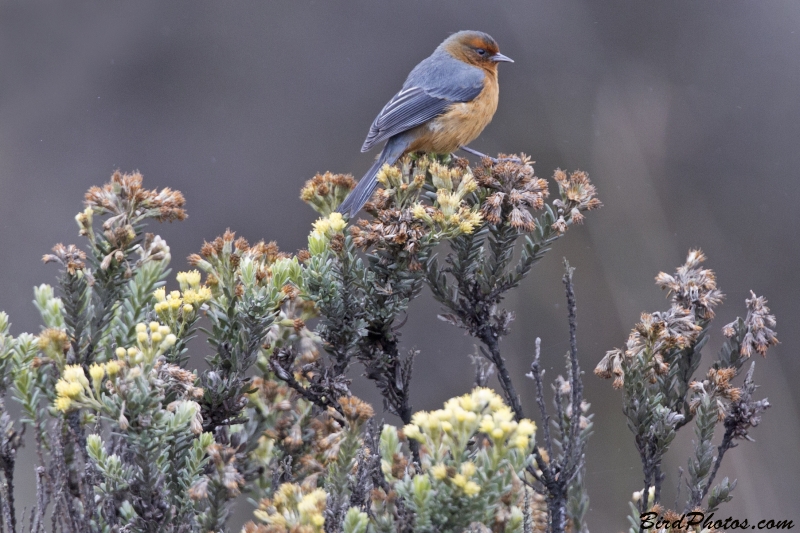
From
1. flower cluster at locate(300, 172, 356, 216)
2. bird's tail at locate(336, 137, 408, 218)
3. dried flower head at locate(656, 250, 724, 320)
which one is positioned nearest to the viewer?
dried flower head at locate(656, 250, 724, 320)

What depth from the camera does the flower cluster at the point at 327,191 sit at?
232 cm

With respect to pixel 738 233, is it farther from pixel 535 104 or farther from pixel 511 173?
pixel 511 173

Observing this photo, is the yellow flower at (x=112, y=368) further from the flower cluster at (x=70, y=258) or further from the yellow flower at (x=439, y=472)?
the yellow flower at (x=439, y=472)

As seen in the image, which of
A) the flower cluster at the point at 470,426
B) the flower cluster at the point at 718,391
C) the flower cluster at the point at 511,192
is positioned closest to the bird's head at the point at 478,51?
the flower cluster at the point at 511,192

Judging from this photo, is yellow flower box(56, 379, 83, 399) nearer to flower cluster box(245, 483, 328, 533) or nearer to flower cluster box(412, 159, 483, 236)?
flower cluster box(245, 483, 328, 533)

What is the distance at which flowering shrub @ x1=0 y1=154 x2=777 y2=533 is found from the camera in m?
1.73

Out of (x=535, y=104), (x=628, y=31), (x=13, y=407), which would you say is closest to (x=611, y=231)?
(x=535, y=104)

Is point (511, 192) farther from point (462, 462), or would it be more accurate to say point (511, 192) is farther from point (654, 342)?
point (462, 462)

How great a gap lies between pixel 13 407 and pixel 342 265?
440 centimetres

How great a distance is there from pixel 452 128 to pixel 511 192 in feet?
7.02

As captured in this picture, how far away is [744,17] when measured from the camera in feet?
20.1

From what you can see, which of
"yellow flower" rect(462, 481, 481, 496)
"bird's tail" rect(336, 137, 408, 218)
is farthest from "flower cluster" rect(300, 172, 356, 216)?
"yellow flower" rect(462, 481, 481, 496)

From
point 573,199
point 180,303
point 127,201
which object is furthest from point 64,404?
point 573,199

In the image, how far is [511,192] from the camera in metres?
2.09
